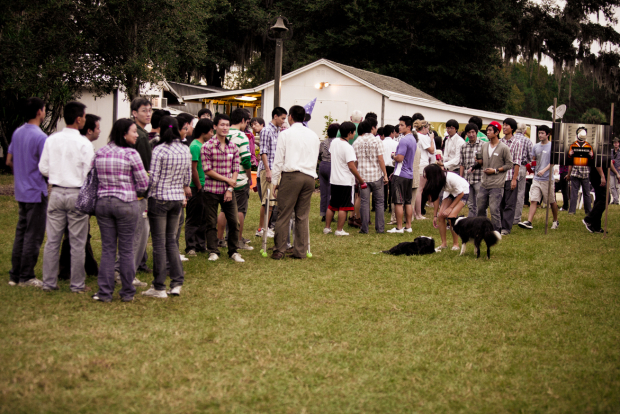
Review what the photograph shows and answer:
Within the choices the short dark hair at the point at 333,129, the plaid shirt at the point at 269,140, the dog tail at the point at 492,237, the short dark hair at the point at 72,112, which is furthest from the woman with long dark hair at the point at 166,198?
the short dark hair at the point at 333,129

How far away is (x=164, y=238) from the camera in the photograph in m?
5.58

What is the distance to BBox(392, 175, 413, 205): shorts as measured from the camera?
34.1 feet

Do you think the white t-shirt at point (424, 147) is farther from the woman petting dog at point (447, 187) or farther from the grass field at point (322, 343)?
the grass field at point (322, 343)

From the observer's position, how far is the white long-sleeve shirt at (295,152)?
7.47 m

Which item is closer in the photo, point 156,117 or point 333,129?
point 156,117

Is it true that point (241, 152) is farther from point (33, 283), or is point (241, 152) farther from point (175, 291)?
point (33, 283)

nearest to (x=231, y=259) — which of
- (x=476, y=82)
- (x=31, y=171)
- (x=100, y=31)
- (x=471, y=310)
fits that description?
(x=31, y=171)

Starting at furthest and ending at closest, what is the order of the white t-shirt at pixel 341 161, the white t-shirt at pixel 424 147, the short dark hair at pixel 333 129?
the white t-shirt at pixel 424 147 → the short dark hair at pixel 333 129 → the white t-shirt at pixel 341 161

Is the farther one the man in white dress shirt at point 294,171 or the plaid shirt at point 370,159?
the plaid shirt at point 370,159

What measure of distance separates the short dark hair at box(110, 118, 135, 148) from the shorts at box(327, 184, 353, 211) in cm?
476

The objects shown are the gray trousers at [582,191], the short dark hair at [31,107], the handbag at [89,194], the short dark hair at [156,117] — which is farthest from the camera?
the gray trousers at [582,191]

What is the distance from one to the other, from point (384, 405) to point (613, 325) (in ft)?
9.73

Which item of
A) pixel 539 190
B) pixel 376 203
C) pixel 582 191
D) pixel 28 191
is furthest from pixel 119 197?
pixel 582 191

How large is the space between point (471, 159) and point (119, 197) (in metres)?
6.56
